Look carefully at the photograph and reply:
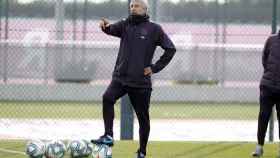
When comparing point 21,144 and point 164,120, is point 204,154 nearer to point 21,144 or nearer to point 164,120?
point 21,144

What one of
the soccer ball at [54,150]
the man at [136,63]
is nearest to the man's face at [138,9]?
the man at [136,63]

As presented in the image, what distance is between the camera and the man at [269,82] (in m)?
10.6

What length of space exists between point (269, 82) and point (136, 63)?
182cm

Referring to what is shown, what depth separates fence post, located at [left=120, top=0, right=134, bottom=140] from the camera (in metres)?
12.8

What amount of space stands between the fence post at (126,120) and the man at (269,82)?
99.7 inches

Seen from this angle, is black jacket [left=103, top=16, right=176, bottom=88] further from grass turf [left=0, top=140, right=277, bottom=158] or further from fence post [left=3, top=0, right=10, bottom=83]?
fence post [left=3, top=0, right=10, bottom=83]

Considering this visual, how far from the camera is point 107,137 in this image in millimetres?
9617

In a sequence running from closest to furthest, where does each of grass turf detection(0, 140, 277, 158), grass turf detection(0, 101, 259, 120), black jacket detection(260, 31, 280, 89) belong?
black jacket detection(260, 31, 280, 89)
grass turf detection(0, 140, 277, 158)
grass turf detection(0, 101, 259, 120)

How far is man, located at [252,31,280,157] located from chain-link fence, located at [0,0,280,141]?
4837 mm

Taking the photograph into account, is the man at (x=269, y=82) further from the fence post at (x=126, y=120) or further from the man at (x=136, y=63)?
the fence post at (x=126, y=120)

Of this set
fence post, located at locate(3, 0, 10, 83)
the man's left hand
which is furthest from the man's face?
fence post, located at locate(3, 0, 10, 83)

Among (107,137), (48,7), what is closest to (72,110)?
(48,7)

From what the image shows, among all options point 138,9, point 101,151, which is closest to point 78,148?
point 101,151

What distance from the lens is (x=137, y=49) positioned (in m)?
9.65
